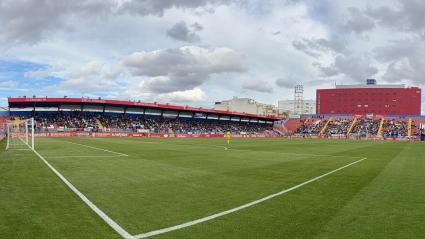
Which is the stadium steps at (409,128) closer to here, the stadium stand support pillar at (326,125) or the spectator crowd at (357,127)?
the spectator crowd at (357,127)

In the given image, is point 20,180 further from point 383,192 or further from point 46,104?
point 46,104

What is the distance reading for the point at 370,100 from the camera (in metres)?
160

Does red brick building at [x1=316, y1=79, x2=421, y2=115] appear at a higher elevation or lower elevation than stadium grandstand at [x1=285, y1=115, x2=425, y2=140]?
higher

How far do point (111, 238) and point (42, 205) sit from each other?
3162 mm

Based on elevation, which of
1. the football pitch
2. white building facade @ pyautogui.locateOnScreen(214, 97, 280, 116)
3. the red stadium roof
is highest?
white building facade @ pyautogui.locateOnScreen(214, 97, 280, 116)

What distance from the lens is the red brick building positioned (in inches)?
6009

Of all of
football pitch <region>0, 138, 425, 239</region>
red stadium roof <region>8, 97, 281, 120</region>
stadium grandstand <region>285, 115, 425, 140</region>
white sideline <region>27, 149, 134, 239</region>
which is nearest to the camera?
white sideline <region>27, 149, 134, 239</region>

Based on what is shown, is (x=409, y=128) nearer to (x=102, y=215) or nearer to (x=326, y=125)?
(x=326, y=125)

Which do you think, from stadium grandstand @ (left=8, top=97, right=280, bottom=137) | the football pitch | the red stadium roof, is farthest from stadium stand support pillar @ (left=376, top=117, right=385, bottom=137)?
the football pitch

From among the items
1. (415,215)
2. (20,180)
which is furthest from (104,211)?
(415,215)

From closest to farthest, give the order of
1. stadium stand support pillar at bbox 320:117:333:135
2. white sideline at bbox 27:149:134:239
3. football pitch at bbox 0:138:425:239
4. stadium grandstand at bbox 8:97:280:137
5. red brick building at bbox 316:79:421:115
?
white sideline at bbox 27:149:134:239 → football pitch at bbox 0:138:425:239 → stadium grandstand at bbox 8:97:280:137 → stadium stand support pillar at bbox 320:117:333:135 → red brick building at bbox 316:79:421:115

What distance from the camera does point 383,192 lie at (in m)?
10.6

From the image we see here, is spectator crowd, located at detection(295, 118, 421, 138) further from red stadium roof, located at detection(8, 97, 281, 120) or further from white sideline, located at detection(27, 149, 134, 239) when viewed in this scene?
white sideline, located at detection(27, 149, 134, 239)

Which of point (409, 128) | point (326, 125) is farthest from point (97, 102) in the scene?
point (409, 128)
